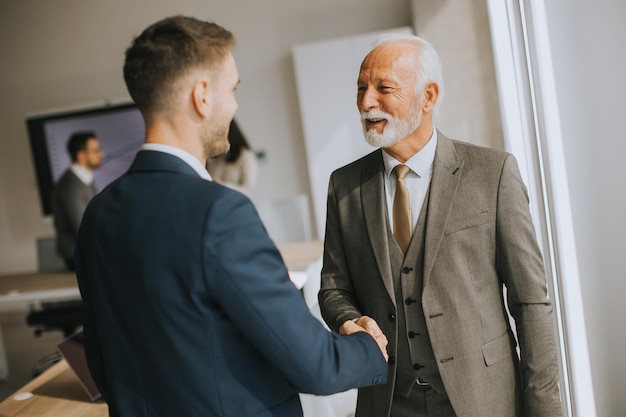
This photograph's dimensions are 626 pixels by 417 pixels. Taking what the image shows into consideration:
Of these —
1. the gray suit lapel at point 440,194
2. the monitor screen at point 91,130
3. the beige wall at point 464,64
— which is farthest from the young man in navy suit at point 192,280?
the monitor screen at point 91,130

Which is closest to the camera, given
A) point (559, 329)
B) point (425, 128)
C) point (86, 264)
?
point (86, 264)

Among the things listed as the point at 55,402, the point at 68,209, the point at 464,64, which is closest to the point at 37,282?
the point at 68,209

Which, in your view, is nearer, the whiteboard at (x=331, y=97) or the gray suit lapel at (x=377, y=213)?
the gray suit lapel at (x=377, y=213)

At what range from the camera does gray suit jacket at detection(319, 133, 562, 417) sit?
1.41 meters

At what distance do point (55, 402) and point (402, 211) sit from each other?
152 centimetres

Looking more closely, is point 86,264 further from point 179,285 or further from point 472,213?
point 472,213

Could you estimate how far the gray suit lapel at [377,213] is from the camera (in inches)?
57.3

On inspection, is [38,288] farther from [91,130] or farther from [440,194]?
[440,194]

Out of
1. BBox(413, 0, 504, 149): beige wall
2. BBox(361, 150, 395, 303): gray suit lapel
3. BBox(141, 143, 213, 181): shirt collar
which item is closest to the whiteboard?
BBox(413, 0, 504, 149): beige wall

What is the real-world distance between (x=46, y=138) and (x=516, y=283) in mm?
7248

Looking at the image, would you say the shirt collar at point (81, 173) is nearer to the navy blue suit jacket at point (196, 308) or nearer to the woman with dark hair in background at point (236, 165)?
the woman with dark hair in background at point (236, 165)

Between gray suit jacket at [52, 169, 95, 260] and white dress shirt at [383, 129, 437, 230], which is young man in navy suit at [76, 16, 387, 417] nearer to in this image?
white dress shirt at [383, 129, 437, 230]

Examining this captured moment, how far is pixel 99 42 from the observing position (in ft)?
24.7

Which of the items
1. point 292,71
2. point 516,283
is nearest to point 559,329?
point 516,283
